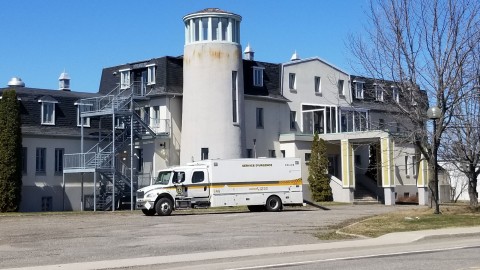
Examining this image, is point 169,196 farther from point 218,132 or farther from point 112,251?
point 112,251

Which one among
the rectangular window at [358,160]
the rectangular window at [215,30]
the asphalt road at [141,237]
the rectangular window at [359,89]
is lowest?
the asphalt road at [141,237]

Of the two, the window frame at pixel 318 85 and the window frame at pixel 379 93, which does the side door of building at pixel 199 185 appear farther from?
the window frame at pixel 318 85

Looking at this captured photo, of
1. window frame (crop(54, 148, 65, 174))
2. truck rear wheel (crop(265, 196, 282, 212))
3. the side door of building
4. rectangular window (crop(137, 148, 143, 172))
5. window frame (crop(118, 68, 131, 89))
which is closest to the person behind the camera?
the side door of building

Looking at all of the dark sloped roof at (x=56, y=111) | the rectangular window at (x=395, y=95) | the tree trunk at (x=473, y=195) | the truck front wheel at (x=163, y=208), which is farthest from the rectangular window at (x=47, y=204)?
the tree trunk at (x=473, y=195)

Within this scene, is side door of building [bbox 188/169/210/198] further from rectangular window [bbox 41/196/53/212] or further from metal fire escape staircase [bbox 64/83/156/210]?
rectangular window [bbox 41/196/53/212]

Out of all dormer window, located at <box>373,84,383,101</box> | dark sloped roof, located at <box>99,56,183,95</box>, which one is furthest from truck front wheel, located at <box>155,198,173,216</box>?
dark sloped roof, located at <box>99,56,183,95</box>

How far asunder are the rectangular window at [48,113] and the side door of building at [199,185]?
15.8 meters

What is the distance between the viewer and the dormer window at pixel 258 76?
2039 inches

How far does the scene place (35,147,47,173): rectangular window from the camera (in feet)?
151

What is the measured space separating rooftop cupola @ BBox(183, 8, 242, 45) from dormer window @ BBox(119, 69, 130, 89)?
5.78m

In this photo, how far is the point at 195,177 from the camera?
36344mm

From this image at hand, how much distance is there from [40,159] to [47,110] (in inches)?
142

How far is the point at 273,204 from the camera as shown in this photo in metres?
37.7

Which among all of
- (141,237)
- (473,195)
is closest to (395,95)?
(473,195)
